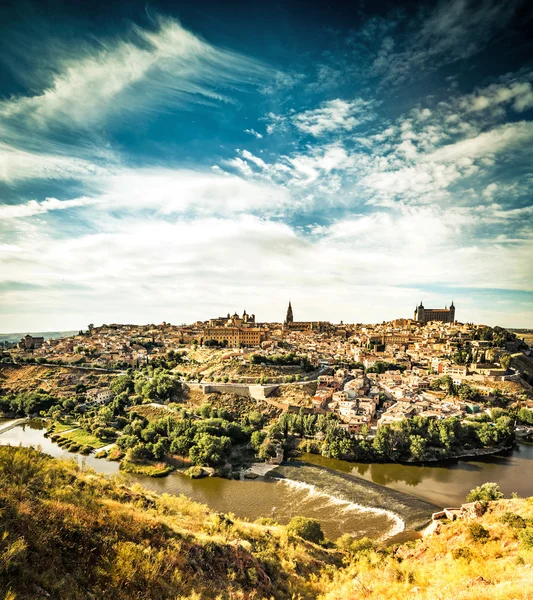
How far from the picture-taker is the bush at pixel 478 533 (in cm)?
908

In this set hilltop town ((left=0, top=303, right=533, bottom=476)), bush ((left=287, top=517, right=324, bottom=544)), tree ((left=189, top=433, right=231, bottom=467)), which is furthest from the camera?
hilltop town ((left=0, top=303, right=533, bottom=476))

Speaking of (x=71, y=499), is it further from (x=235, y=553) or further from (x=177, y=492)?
(x=177, y=492)

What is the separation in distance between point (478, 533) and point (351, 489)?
8.79m

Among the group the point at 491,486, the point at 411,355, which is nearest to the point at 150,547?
the point at 491,486

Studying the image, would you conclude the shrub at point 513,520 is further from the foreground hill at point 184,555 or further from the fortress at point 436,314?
the fortress at point 436,314

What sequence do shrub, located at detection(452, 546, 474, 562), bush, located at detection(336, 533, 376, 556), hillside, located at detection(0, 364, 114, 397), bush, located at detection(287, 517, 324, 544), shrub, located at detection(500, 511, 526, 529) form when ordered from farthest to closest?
hillside, located at detection(0, 364, 114, 397) → bush, located at detection(287, 517, 324, 544) → bush, located at detection(336, 533, 376, 556) → shrub, located at detection(500, 511, 526, 529) → shrub, located at detection(452, 546, 474, 562)

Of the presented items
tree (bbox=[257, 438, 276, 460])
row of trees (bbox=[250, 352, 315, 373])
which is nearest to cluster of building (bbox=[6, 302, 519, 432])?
row of trees (bbox=[250, 352, 315, 373])

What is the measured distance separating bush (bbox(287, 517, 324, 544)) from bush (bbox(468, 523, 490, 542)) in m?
4.64

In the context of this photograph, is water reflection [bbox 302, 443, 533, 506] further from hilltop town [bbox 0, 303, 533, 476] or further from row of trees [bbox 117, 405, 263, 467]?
row of trees [bbox 117, 405, 263, 467]

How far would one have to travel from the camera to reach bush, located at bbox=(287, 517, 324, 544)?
1105cm

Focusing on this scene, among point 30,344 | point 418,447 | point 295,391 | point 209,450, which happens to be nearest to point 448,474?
point 418,447

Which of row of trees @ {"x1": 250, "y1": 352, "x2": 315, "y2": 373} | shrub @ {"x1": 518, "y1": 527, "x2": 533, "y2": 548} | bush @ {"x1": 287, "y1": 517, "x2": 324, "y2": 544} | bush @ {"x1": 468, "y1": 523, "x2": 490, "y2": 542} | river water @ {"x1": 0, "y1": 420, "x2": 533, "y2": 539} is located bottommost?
river water @ {"x1": 0, "y1": 420, "x2": 533, "y2": 539}

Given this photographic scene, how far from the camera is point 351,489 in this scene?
56.6 ft

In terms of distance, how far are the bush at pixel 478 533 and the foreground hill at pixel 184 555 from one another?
33 mm
